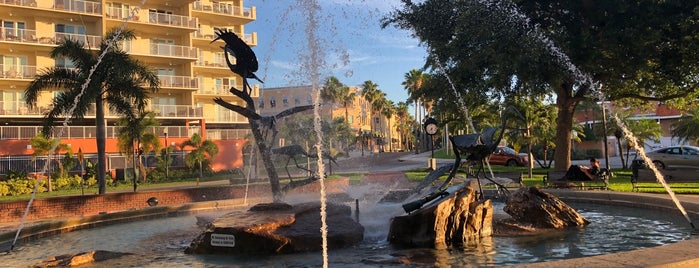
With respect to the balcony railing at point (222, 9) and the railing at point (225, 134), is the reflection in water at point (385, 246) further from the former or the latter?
the balcony railing at point (222, 9)

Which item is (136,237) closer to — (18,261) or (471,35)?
(18,261)

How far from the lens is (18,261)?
27.8 ft

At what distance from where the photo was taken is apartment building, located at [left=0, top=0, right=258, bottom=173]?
42000 millimetres

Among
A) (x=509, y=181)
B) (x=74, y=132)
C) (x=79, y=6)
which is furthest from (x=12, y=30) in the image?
(x=509, y=181)

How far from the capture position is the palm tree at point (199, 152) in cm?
4081

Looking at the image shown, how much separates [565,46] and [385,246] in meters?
13.7

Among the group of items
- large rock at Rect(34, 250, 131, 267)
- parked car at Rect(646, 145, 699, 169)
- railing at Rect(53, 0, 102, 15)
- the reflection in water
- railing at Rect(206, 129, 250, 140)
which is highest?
railing at Rect(53, 0, 102, 15)

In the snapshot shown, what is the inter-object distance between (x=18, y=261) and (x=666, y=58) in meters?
20.9

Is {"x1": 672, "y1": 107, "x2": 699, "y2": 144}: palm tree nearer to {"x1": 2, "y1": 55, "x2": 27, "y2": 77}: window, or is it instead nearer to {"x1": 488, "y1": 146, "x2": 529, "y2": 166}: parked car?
{"x1": 488, "y1": 146, "x2": 529, "y2": 166}: parked car

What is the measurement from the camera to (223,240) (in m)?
8.22

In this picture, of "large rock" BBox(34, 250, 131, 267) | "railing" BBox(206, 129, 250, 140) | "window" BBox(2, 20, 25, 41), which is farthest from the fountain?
"railing" BBox(206, 129, 250, 140)

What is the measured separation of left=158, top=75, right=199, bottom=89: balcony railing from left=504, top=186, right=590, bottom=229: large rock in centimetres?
4415

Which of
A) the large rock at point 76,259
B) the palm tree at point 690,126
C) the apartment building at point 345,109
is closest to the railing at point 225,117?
the apartment building at point 345,109

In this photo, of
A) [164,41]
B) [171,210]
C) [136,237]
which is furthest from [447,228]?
[164,41]
